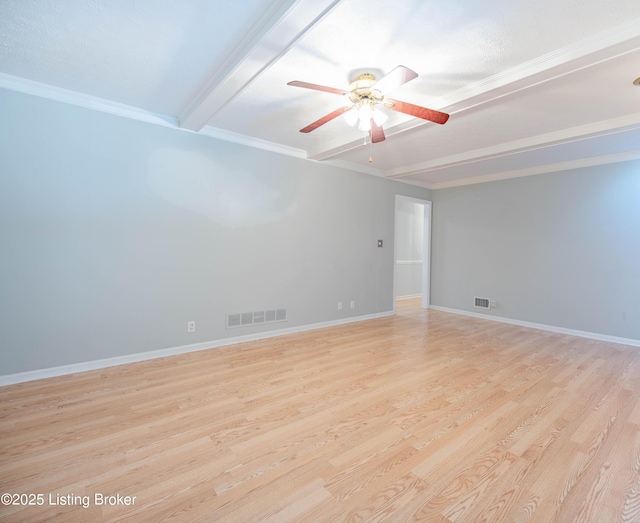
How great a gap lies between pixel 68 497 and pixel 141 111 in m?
3.20

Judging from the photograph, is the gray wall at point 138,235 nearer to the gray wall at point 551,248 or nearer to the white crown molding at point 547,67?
the white crown molding at point 547,67

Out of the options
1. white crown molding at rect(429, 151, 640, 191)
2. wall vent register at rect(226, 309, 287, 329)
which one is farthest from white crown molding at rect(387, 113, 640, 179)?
wall vent register at rect(226, 309, 287, 329)

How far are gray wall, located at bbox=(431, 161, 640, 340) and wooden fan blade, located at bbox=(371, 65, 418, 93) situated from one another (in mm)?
4169

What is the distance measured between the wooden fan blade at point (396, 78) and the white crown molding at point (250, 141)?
2.18 m

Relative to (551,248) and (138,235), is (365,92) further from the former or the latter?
(551,248)

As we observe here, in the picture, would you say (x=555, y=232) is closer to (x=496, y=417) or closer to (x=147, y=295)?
(x=496, y=417)

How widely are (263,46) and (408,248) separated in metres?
6.19

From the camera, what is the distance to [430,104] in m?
2.73

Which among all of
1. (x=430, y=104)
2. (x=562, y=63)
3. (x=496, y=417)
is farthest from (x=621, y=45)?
(x=496, y=417)

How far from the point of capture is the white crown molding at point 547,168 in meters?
4.04

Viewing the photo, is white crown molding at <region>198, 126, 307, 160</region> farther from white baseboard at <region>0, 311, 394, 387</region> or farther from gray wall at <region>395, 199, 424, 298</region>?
gray wall at <region>395, 199, 424, 298</region>

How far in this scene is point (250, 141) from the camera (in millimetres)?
3779

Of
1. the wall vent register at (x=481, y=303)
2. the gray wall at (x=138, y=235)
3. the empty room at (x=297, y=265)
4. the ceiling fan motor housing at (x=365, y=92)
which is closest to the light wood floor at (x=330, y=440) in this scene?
the empty room at (x=297, y=265)

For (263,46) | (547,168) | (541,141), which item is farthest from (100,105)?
(547,168)
